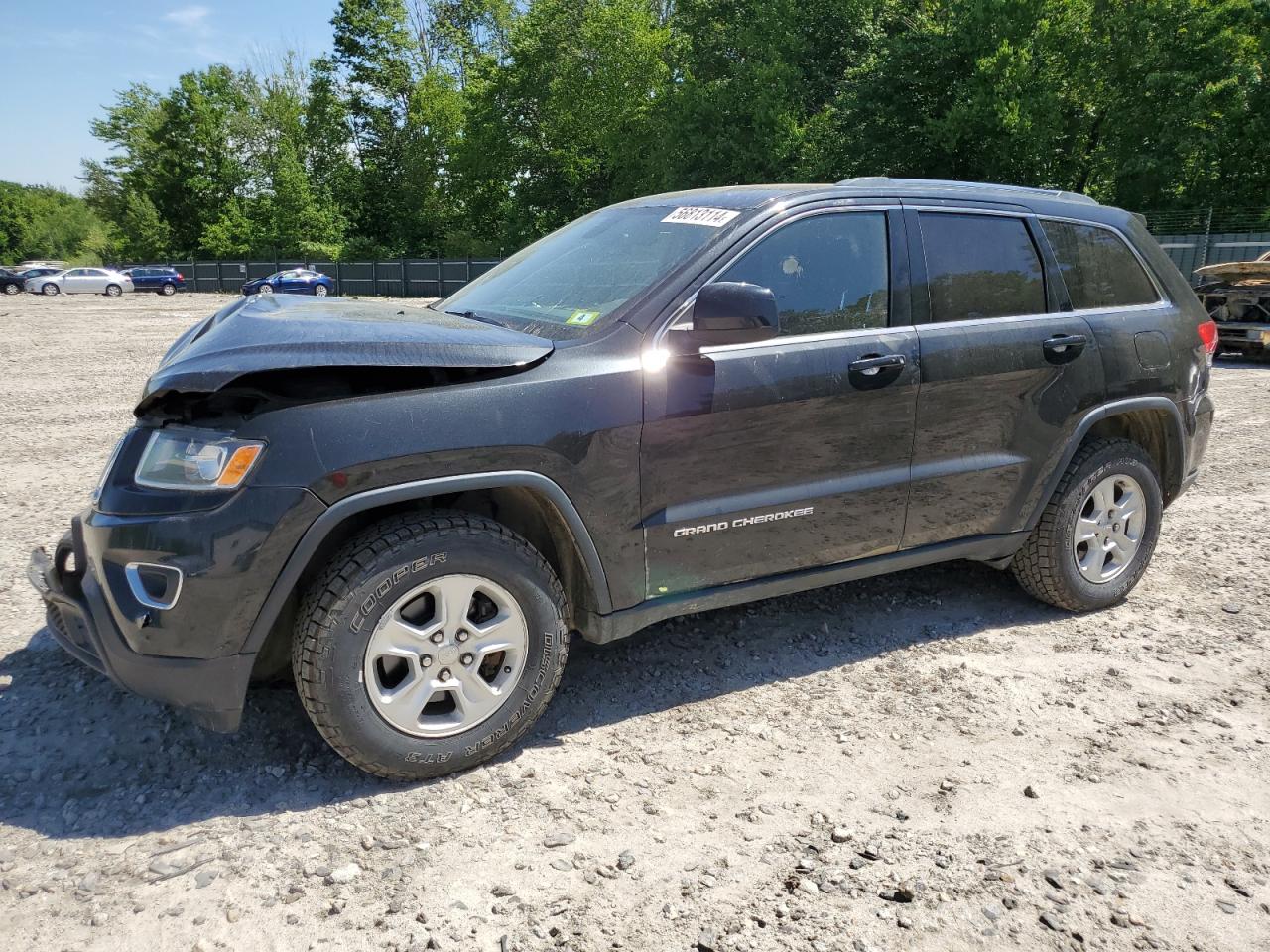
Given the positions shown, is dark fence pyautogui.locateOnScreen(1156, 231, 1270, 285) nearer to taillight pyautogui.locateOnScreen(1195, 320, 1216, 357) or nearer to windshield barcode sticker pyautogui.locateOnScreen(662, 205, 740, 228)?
taillight pyautogui.locateOnScreen(1195, 320, 1216, 357)

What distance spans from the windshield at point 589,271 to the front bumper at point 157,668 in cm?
149

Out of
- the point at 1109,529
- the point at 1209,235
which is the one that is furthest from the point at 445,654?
the point at 1209,235

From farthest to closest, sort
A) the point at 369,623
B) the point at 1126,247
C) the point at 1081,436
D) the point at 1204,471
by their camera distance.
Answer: the point at 1204,471 < the point at 1126,247 < the point at 1081,436 < the point at 369,623

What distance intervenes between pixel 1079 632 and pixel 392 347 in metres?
3.29

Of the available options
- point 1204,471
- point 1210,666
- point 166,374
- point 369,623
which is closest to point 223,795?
point 369,623

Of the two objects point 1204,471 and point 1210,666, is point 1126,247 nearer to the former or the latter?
point 1210,666

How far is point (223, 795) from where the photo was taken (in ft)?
9.54

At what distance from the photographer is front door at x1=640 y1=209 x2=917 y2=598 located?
3.21 m

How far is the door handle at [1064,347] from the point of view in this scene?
4004mm

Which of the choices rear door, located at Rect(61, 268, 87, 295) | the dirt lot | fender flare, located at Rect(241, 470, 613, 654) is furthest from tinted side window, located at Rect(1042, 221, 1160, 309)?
rear door, located at Rect(61, 268, 87, 295)

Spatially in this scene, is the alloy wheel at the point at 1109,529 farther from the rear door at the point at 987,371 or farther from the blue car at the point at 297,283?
the blue car at the point at 297,283

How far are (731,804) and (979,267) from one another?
2.46m

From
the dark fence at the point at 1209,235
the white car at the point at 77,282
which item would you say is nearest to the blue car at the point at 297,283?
the white car at the point at 77,282

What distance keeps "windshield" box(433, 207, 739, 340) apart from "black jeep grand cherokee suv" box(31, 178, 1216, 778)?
0.06ft
